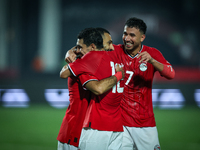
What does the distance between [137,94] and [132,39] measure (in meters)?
0.72

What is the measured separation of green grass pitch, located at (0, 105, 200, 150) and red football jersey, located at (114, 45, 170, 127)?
2353mm

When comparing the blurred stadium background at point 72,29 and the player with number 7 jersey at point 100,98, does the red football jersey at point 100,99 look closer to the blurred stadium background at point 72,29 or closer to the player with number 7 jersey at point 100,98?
the player with number 7 jersey at point 100,98

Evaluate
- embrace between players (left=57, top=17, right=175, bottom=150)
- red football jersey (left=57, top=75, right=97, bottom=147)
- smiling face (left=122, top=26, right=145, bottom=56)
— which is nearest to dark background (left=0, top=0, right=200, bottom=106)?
smiling face (left=122, top=26, right=145, bottom=56)

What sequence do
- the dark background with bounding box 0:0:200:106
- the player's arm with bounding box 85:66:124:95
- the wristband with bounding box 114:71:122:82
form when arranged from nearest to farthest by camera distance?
the player's arm with bounding box 85:66:124:95 → the wristband with bounding box 114:71:122:82 → the dark background with bounding box 0:0:200:106

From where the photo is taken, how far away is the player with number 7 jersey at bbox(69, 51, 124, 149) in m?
2.69

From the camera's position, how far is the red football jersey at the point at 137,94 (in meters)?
3.53

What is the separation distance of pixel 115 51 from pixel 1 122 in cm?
547

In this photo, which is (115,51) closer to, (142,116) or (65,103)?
(142,116)

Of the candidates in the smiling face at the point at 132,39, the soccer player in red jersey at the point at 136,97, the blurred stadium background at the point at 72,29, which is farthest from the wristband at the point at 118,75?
the blurred stadium background at the point at 72,29

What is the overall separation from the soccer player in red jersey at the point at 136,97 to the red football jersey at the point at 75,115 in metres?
0.79

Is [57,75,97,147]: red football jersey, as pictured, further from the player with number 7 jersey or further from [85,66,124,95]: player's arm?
[85,66,124,95]: player's arm

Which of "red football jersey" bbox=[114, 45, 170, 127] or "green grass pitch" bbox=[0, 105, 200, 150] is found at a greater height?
"red football jersey" bbox=[114, 45, 170, 127]

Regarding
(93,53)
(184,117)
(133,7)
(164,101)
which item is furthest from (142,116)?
(133,7)

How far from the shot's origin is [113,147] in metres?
2.79
